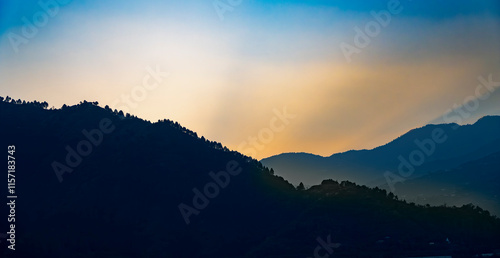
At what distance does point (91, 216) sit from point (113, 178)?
1414 cm

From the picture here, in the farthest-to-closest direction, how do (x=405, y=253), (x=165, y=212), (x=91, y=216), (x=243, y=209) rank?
(x=243, y=209)
(x=165, y=212)
(x=91, y=216)
(x=405, y=253)

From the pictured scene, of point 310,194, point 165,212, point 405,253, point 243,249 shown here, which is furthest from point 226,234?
point 405,253

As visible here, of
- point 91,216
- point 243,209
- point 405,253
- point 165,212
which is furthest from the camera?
point 243,209

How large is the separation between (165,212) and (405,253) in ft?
188

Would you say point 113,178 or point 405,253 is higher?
point 113,178

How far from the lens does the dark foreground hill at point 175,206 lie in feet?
381

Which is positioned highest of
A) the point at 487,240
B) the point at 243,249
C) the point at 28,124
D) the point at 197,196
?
the point at 28,124

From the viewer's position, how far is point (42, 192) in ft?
402

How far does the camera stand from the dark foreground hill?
11625cm

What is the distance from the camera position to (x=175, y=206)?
13212cm

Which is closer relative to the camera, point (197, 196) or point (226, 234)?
point (226, 234)

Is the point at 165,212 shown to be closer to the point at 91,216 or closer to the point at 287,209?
the point at 91,216

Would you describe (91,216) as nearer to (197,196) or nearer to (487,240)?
(197,196)

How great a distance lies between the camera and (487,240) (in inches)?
4948
